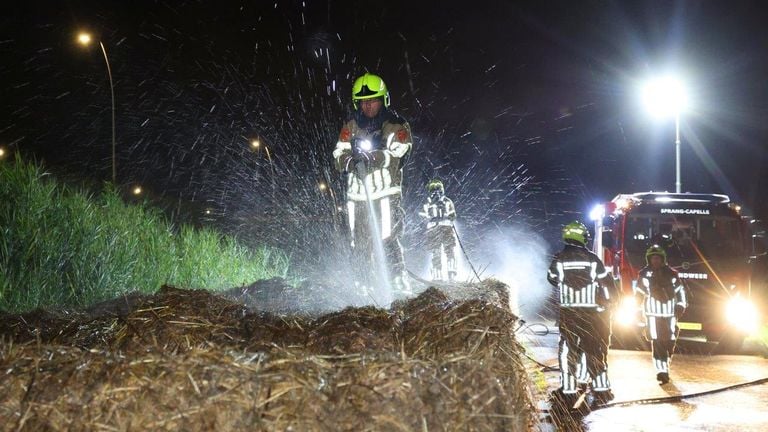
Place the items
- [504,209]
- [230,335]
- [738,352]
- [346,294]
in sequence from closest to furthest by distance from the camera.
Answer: [230,335] → [346,294] → [738,352] → [504,209]

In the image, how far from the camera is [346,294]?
654 centimetres

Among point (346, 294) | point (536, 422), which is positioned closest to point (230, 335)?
point (536, 422)

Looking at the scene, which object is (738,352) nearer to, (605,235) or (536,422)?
(605,235)

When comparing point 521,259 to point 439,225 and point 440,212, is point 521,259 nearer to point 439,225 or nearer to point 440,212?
point 440,212

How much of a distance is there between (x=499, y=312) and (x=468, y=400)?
124 cm

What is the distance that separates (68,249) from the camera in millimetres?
8484

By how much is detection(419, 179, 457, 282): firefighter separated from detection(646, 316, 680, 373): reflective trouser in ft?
17.0

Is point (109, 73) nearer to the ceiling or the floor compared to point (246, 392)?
nearer to the ceiling

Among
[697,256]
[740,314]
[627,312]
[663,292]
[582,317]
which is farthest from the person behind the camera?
[697,256]

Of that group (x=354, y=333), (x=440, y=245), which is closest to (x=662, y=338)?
(x=440, y=245)

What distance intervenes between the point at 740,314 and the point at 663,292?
4363mm

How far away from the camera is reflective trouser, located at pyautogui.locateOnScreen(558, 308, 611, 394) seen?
8.79 m

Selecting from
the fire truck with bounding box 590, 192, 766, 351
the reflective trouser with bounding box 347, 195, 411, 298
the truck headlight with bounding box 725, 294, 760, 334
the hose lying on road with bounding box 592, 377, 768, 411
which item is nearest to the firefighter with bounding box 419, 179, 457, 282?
the fire truck with bounding box 590, 192, 766, 351

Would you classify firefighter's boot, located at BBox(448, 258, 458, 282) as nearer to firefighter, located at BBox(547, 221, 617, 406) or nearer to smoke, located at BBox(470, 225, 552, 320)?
firefighter, located at BBox(547, 221, 617, 406)
